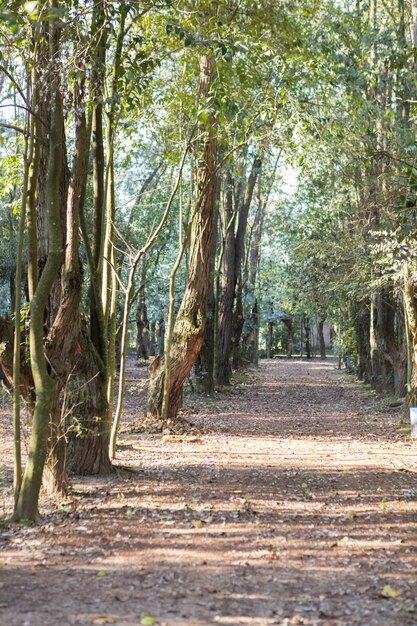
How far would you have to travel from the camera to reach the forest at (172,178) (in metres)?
7.00

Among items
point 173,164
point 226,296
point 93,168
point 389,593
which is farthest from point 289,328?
point 389,593

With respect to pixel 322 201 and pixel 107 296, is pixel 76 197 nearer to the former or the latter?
pixel 107 296

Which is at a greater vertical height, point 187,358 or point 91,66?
point 91,66

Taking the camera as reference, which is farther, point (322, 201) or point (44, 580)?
point (322, 201)

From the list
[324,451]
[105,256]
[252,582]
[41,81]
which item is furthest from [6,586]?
[324,451]

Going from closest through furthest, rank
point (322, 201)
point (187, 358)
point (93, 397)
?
point (93, 397)
point (187, 358)
point (322, 201)

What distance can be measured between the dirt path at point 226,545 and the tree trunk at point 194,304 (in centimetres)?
272

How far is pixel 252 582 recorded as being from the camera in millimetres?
5348

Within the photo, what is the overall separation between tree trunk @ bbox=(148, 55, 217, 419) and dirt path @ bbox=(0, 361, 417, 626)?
272 centimetres

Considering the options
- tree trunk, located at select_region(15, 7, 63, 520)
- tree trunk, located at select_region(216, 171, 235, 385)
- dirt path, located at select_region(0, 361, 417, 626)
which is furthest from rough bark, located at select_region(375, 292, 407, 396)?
tree trunk, located at select_region(15, 7, 63, 520)

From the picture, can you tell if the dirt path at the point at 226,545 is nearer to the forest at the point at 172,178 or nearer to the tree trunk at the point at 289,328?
the forest at the point at 172,178

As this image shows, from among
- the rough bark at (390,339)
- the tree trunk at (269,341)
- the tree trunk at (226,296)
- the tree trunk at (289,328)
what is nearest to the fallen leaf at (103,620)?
the rough bark at (390,339)

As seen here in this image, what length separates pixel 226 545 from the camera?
249 inches

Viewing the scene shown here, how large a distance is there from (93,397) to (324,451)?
16.1 feet
